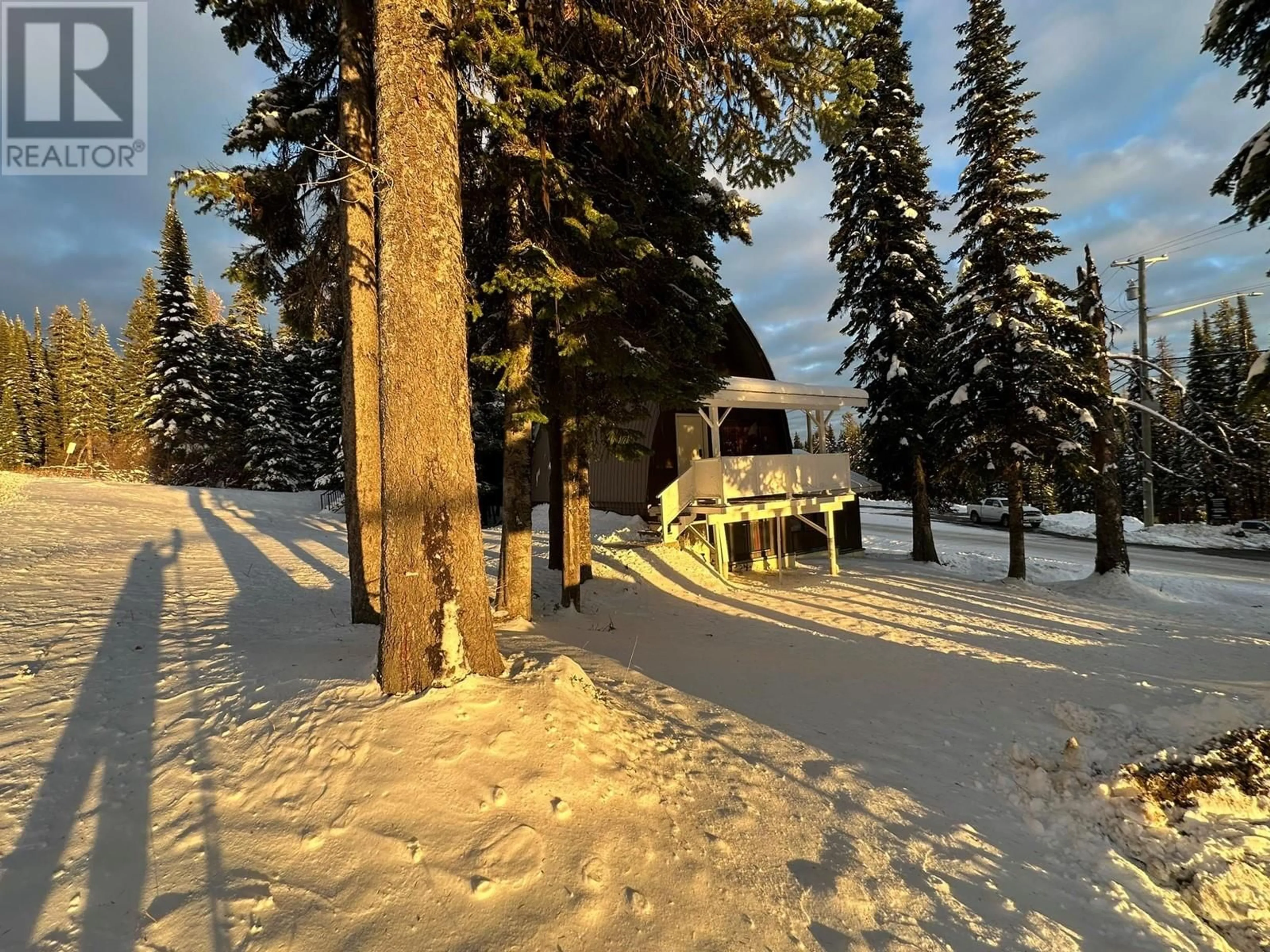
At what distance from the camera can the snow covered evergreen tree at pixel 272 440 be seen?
30.7 metres

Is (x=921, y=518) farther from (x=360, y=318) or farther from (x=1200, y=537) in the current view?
(x=1200, y=537)

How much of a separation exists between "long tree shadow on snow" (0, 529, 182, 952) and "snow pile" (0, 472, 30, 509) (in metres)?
13.9

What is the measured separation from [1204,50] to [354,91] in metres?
8.87

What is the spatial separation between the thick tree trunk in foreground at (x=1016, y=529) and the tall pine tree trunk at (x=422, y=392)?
14.2 metres

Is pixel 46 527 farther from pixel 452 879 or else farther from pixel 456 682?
pixel 452 879

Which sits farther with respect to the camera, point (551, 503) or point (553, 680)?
point (551, 503)

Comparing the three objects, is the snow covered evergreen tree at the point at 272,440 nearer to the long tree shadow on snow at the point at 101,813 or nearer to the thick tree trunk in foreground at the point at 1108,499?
the long tree shadow on snow at the point at 101,813

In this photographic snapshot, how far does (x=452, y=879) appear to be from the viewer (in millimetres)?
2447

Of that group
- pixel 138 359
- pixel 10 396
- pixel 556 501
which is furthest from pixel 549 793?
pixel 10 396

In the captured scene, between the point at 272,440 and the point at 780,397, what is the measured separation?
1126 inches

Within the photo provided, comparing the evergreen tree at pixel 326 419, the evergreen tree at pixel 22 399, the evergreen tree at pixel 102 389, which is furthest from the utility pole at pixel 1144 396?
the evergreen tree at pixel 22 399

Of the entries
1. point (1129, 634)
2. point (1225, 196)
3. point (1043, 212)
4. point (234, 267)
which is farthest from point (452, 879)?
point (1043, 212)

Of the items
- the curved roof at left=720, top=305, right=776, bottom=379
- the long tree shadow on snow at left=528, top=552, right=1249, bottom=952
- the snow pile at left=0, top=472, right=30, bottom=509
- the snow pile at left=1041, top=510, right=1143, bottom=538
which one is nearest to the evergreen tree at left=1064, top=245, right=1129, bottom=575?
the long tree shadow on snow at left=528, top=552, right=1249, bottom=952

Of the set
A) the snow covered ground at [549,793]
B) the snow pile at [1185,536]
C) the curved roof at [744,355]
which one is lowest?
the snow pile at [1185,536]
